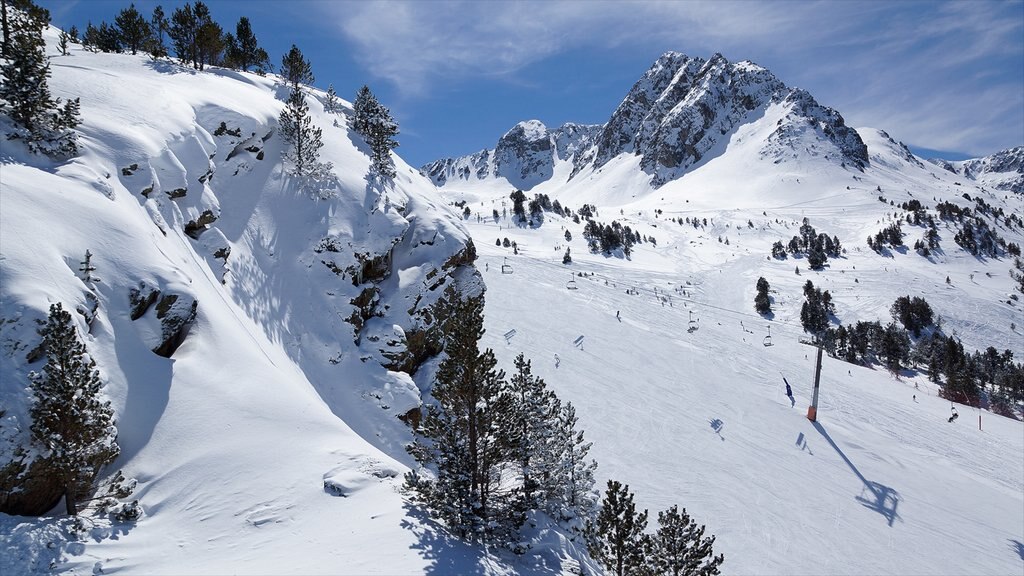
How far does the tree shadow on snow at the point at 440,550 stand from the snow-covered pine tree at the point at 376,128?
1083 inches

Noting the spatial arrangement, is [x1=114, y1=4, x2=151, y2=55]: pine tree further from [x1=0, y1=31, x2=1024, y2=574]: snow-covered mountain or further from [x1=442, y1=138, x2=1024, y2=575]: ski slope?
[x1=442, y1=138, x2=1024, y2=575]: ski slope

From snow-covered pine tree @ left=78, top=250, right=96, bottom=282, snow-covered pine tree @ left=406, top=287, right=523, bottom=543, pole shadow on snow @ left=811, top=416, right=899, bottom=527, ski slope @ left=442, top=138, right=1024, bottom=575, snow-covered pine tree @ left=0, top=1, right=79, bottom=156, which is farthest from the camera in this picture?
pole shadow on snow @ left=811, top=416, right=899, bottom=527

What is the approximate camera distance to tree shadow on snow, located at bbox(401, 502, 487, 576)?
11281 mm

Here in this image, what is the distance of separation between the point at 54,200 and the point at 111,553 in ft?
39.3

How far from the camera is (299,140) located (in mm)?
30219

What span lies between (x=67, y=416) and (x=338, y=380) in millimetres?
13938

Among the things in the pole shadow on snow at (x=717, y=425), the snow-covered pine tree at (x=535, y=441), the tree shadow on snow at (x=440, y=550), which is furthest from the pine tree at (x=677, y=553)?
the pole shadow on snow at (x=717, y=425)

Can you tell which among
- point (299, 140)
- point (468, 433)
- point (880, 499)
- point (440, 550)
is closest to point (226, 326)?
point (468, 433)

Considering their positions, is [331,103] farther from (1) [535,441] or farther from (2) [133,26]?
(1) [535,441]

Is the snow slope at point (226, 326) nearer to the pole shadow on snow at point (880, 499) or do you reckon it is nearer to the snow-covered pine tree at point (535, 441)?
the snow-covered pine tree at point (535, 441)

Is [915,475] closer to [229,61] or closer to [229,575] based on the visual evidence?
[229,575]

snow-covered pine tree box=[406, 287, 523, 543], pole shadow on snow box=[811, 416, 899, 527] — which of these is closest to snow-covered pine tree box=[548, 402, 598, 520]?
snow-covered pine tree box=[406, 287, 523, 543]

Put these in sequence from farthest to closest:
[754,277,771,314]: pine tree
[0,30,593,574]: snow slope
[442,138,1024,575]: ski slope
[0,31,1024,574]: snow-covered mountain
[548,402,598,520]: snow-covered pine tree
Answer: [754,277,771,314]: pine tree < [442,138,1024,575]: ski slope < [548,402,598,520]: snow-covered pine tree < [0,31,1024,574]: snow-covered mountain < [0,30,593,574]: snow slope

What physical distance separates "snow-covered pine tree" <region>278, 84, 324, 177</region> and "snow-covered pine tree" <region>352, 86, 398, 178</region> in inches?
190
